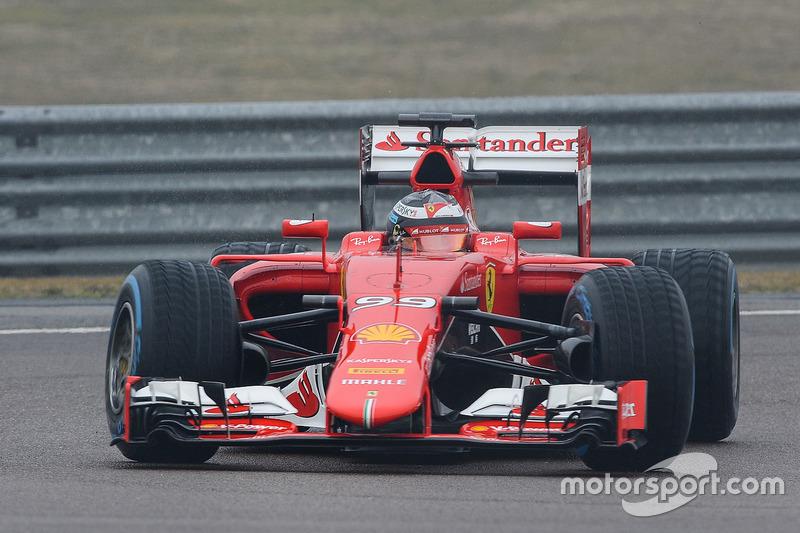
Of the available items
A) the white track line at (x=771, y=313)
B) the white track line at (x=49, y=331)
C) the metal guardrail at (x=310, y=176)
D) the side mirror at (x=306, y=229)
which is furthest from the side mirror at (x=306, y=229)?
the white track line at (x=771, y=313)

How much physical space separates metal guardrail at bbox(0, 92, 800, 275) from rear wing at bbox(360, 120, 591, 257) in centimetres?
273

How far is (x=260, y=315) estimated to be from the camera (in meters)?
7.31

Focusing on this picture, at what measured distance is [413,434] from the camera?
17.6 ft

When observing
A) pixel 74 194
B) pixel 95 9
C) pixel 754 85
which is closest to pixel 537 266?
pixel 74 194

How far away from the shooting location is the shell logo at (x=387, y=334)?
18.9 feet

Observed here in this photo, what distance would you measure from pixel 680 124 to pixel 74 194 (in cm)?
514

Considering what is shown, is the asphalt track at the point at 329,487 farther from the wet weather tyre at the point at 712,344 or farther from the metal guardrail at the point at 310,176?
the metal guardrail at the point at 310,176

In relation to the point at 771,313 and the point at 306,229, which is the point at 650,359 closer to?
the point at 306,229

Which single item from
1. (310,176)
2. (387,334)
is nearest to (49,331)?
(310,176)

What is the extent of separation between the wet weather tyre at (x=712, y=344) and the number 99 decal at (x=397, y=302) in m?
1.45

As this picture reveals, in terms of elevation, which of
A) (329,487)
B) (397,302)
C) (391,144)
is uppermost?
(391,144)

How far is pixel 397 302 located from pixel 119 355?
1.29 metres

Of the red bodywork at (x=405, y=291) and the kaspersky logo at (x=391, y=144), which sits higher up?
the kaspersky logo at (x=391, y=144)

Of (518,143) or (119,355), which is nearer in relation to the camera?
(119,355)
